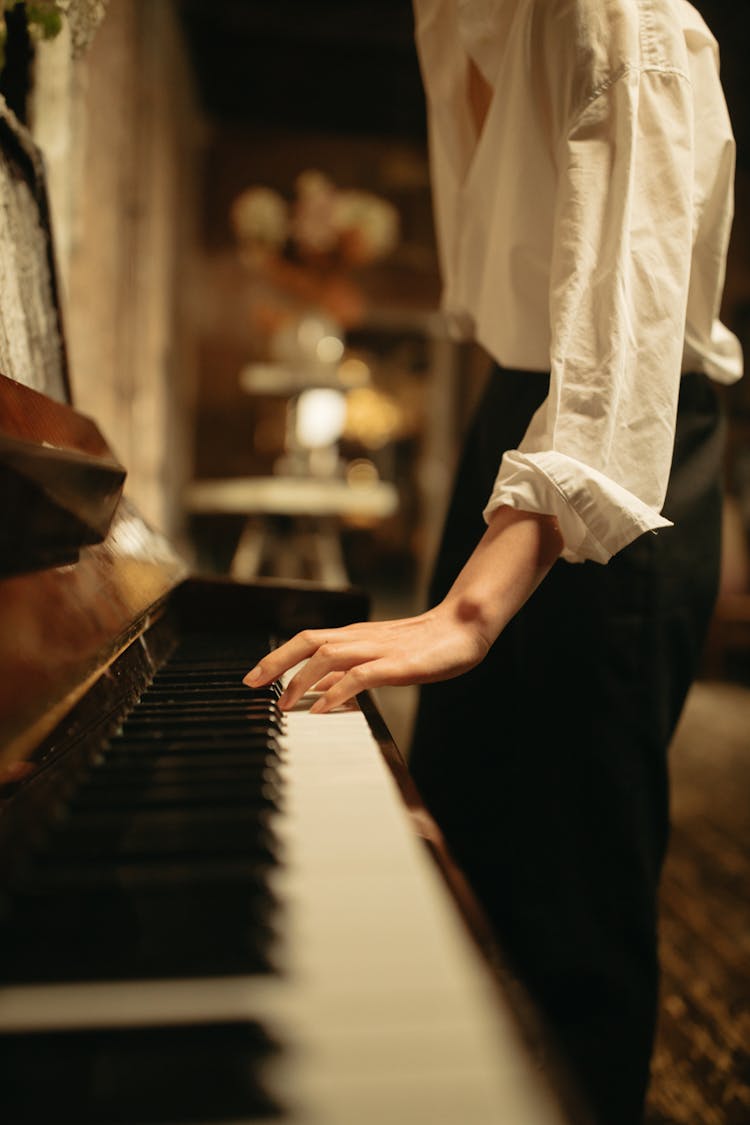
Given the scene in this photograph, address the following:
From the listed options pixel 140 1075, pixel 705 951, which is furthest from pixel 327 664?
pixel 705 951

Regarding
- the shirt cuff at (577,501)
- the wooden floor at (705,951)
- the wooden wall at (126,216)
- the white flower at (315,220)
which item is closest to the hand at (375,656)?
the shirt cuff at (577,501)

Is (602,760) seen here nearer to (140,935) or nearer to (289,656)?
(289,656)

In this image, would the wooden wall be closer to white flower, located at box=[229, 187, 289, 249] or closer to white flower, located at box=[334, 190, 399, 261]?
white flower, located at box=[229, 187, 289, 249]

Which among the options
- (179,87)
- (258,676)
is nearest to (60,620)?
(258,676)

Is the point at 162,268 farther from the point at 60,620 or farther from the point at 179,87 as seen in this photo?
the point at 60,620

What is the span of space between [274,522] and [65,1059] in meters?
4.35

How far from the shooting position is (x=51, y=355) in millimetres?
1196

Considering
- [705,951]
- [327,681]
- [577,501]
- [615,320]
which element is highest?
[615,320]

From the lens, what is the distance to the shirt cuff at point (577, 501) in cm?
77

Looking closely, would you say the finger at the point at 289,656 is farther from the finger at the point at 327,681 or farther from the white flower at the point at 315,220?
the white flower at the point at 315,220

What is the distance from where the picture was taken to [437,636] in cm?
73

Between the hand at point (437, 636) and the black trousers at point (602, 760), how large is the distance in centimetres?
26

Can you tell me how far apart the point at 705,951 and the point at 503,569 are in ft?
5.15

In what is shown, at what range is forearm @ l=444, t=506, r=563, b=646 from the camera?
76 centimetres
